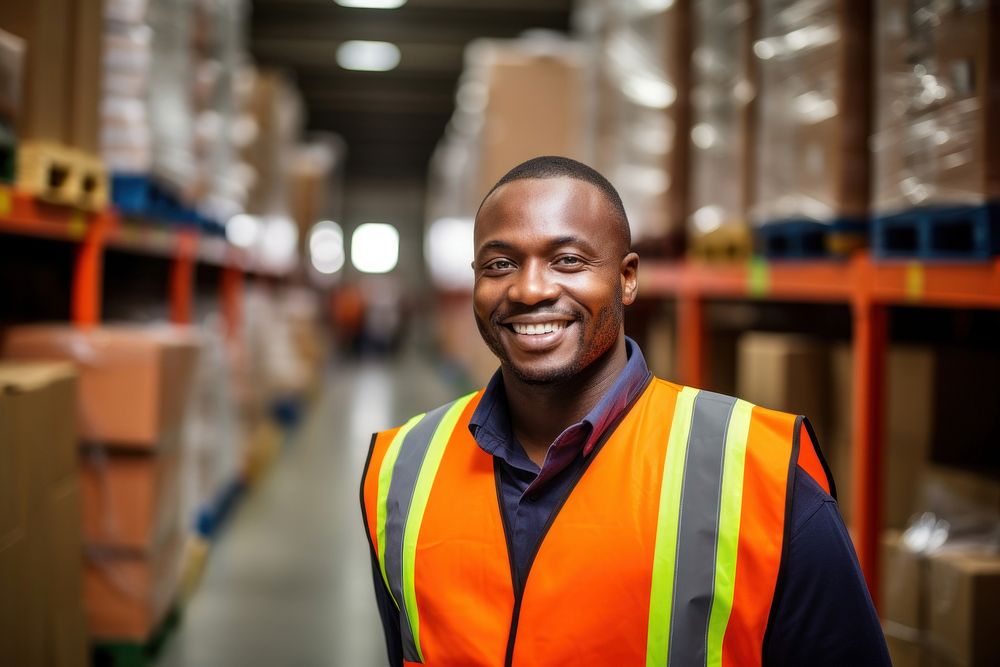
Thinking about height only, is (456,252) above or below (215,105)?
below

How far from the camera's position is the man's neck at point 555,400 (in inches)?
65.3

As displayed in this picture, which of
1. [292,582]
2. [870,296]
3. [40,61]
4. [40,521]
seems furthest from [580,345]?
[292,582]

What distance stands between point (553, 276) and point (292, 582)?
12.6 ft

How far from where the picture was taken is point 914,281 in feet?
8.70

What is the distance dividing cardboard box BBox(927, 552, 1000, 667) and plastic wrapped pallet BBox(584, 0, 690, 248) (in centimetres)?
250

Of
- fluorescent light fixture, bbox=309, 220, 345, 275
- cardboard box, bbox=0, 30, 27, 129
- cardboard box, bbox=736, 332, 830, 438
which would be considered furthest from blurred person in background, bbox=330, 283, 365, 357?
cardboard box, bbox=0, 30, 27, 129

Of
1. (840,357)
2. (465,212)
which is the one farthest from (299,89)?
(840,357)

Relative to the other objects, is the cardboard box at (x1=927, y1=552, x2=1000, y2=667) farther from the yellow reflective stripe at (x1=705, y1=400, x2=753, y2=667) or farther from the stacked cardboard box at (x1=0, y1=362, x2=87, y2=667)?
the stacked cardboard box at (x1=0, y1=362, x2=87, y2=667)

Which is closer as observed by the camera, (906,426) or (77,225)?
(906,426)

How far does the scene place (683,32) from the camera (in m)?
4.44

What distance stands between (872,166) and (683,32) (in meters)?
1.72

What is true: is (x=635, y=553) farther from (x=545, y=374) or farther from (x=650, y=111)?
(x=650, y=111)

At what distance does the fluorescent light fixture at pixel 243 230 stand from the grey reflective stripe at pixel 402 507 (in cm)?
521

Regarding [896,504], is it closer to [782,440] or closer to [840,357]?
[840,357]
